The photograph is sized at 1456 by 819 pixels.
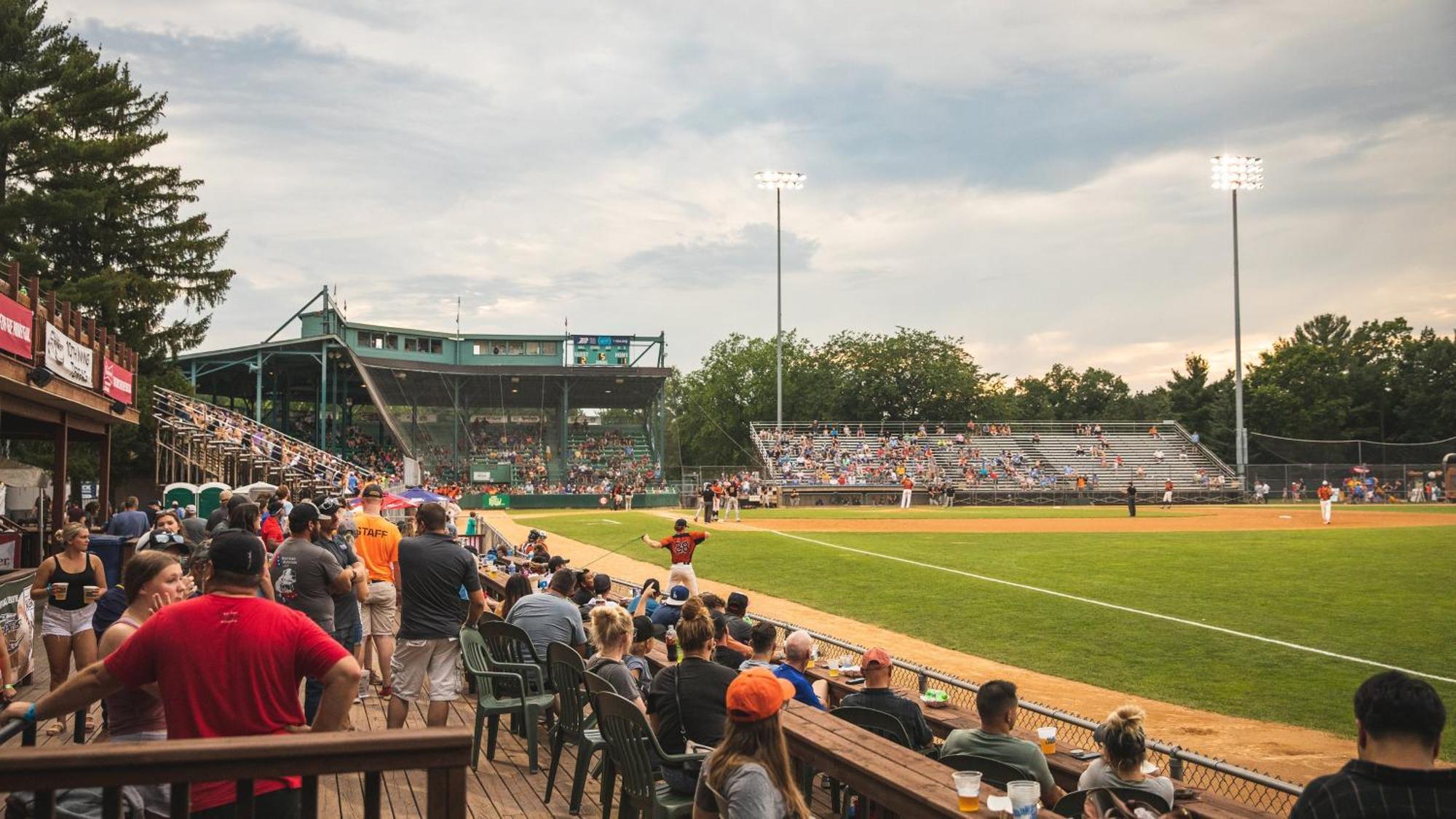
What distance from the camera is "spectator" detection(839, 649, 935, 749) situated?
611cm

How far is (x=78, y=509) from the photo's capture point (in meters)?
13.4

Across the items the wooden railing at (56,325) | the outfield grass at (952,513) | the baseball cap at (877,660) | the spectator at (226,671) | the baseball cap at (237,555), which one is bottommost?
the outfield grass at (952,513)

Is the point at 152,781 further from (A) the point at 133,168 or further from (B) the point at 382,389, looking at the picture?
(B) the point at 382,389

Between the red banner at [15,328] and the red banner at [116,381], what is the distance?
4.65m

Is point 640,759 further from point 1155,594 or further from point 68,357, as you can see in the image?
point 1155,594

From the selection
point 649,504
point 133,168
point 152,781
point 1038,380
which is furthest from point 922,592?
point 1038,380

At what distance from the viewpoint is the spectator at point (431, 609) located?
24.3 ft

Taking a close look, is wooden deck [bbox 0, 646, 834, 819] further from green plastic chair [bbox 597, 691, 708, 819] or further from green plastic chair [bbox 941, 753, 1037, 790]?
green plastic chair [bbox 941, 753, 1037, 790]

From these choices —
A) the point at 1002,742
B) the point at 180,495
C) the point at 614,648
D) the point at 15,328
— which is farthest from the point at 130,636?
the point at 180,495

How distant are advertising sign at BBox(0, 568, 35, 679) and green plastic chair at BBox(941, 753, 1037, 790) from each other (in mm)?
7912

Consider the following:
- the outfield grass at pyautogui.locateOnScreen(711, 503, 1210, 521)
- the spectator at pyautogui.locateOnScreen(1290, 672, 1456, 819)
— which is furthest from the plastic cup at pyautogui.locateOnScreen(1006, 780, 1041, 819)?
the outfield grass at pyautogui.locateOnScreen(711, 503, 1210, 521)

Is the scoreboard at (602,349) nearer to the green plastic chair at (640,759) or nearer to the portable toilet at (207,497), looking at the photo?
the portable toilet at (207,497)

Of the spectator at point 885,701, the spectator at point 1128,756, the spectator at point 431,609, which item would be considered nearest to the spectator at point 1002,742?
the spectator at point 1128,756

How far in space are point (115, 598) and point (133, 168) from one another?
1330 inches
